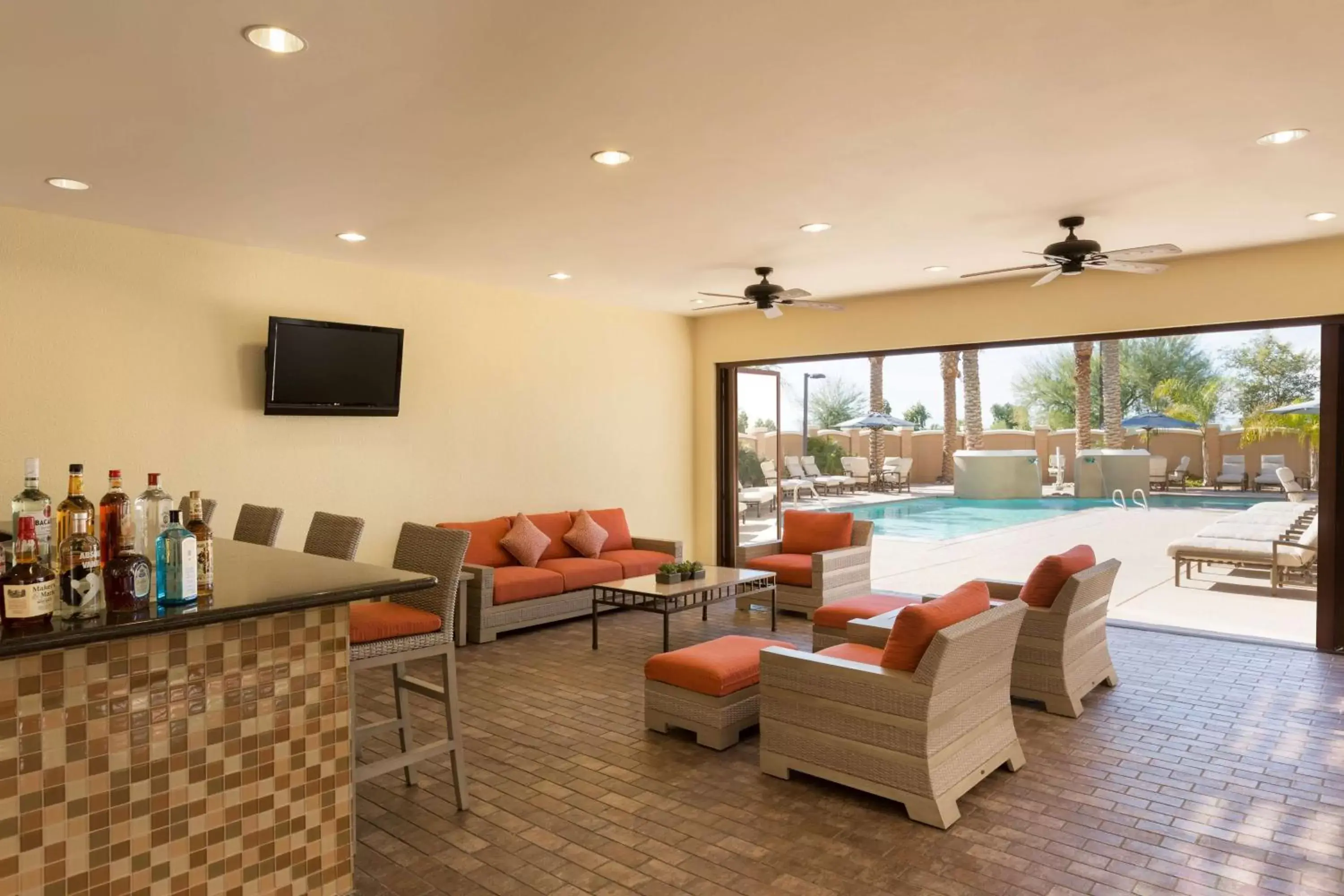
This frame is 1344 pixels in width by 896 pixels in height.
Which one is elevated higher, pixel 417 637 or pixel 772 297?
pixel 772 297

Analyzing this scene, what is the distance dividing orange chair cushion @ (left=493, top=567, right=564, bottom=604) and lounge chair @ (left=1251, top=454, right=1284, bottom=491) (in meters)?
6.76

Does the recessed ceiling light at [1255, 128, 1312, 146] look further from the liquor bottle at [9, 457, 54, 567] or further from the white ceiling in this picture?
the liquor bottle at [9, 457, 54, 567]

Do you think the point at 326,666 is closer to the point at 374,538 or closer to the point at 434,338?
the point at 374,538

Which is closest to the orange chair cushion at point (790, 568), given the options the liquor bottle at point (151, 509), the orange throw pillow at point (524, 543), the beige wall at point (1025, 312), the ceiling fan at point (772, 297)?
the orange throw pillow at point (524, 543)

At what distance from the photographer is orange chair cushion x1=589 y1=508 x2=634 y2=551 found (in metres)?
7.86

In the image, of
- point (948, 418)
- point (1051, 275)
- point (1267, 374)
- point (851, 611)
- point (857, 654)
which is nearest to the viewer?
point (857, 654)

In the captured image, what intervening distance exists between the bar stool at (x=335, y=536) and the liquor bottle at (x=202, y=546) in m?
1.20

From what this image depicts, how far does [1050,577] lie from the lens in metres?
4.52

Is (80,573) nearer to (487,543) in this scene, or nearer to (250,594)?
(250,594)

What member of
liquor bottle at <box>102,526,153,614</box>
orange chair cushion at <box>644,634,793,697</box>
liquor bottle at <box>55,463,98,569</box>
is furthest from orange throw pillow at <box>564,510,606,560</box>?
liquor bottle at <box>102,526,153,614</box>

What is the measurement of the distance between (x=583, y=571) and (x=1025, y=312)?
14.4 ft

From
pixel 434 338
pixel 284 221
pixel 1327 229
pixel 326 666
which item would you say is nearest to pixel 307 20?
pixel 326 666

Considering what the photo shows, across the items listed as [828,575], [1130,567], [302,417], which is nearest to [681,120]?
[302,417]

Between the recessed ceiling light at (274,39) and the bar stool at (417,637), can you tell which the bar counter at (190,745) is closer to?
the bar stool at (417,637)
